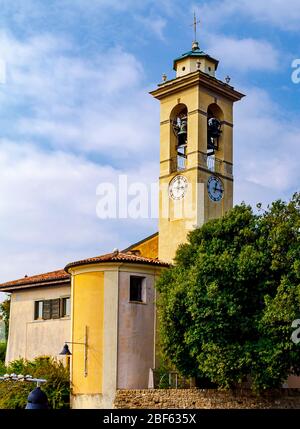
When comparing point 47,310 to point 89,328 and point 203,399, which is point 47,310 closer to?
point 89,328

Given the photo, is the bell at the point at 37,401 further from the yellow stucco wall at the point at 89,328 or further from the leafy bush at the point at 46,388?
the leafy bush at the point at 46,388

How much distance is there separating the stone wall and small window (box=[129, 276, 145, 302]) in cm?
454

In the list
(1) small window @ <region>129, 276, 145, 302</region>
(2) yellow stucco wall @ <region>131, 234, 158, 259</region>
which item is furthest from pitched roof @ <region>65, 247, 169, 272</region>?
(2) yellow stucco wall @ <region>131, 234, 158, 259</region>

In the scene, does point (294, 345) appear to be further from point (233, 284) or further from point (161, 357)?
point (161, 357)

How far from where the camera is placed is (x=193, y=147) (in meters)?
39.1

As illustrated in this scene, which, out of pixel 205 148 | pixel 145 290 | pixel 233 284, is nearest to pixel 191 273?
pixel 233 284

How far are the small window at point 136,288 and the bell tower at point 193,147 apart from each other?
3766 millimetres

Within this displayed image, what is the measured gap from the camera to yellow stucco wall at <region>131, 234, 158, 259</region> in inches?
1677

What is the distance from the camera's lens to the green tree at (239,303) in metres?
28.2

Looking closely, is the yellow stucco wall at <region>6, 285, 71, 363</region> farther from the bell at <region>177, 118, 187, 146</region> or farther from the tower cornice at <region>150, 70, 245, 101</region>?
the tower cornice at <region>150, 70, 245, 101</region>

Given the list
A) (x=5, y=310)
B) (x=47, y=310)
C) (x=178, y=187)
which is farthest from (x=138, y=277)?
(x=5, y=310)

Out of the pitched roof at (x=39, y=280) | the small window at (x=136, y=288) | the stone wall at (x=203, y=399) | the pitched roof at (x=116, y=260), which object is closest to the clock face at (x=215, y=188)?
the pitched roof at (x=116, y=260)

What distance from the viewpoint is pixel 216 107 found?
4150cm

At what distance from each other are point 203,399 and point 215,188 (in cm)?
1278
